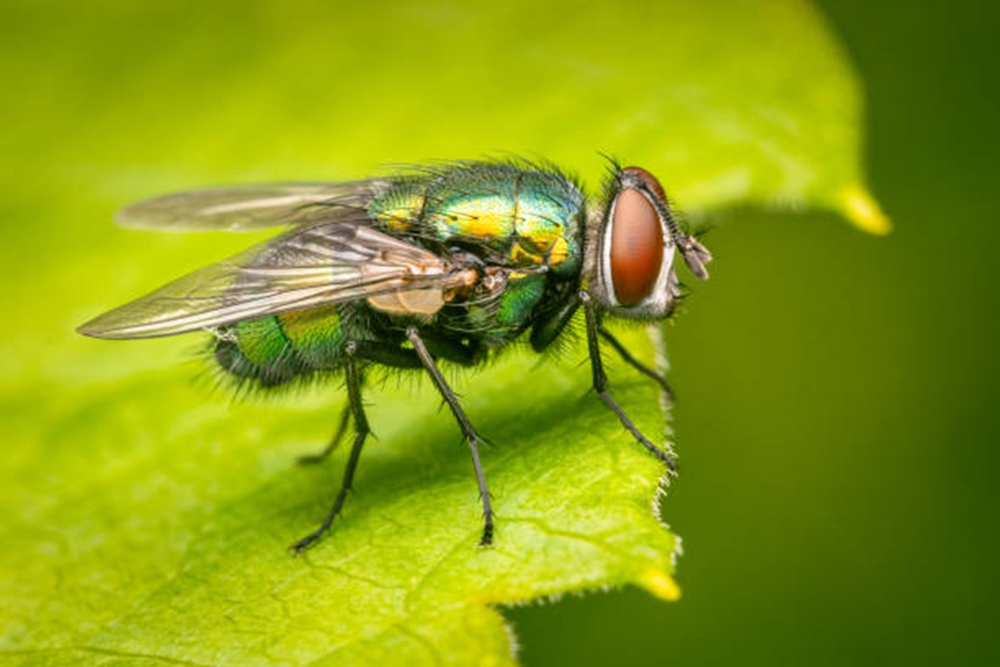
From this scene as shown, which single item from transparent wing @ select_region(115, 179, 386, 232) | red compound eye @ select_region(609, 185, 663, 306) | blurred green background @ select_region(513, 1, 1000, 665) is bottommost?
blurred green background @ select_region(513, 1, 1000, 665)

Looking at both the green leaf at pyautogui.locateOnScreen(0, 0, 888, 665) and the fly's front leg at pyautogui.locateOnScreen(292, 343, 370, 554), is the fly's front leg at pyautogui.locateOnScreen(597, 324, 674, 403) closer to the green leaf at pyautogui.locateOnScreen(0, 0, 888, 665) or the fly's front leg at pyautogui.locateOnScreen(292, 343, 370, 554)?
the green leaf at pyautogui.locateOnScreen(0, 0, 888, 665)

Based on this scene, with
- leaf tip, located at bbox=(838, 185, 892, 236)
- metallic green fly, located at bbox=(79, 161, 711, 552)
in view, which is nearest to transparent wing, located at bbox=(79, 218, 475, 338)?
metallic green fly, located at bbox=(79, 161, 711, 552)

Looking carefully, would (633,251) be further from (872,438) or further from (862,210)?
(872,438)

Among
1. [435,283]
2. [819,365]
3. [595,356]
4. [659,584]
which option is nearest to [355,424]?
[435,283]

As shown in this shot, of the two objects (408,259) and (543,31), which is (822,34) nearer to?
(543,31)

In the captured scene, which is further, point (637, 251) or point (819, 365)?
point (819, 365)

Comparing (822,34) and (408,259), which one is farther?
(822,34)

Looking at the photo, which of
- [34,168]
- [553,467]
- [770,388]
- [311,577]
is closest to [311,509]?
[311,577]
